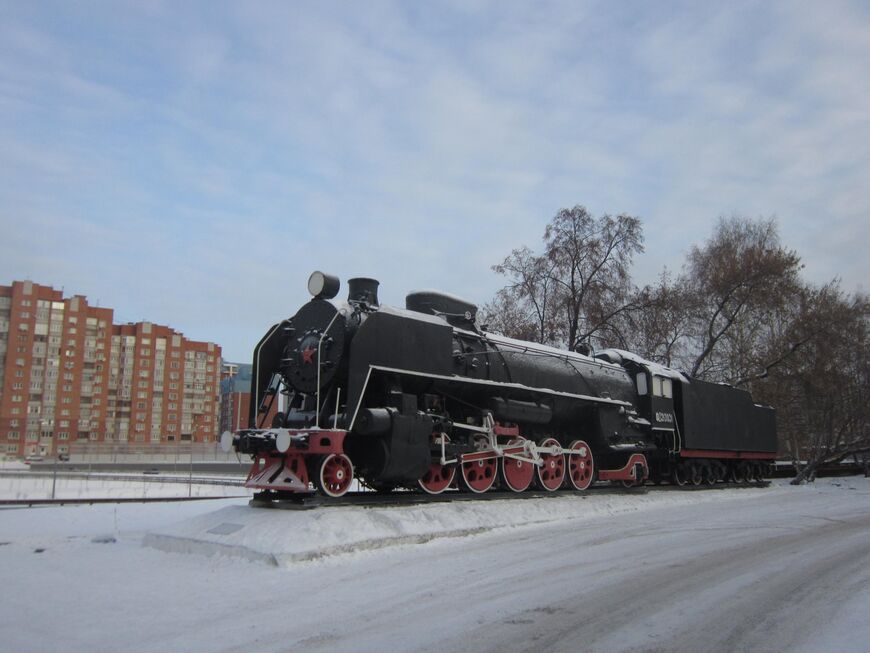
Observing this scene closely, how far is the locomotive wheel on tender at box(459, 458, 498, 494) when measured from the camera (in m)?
11.0

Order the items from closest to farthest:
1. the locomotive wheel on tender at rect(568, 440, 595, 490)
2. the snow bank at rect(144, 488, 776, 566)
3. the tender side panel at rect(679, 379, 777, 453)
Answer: the snow bank at rect(144, 488, 776, 566)
the locomotive wheel on tender at rect(568, 440, 595, 490)
the tender side panel at rect(679, 379, 777, 453)

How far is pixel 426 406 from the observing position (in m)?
10.3

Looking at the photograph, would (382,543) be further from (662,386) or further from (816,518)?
(662,386)

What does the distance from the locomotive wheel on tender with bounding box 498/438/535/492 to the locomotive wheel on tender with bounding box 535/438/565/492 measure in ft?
1.12

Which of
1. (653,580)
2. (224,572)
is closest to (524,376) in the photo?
(653,580)

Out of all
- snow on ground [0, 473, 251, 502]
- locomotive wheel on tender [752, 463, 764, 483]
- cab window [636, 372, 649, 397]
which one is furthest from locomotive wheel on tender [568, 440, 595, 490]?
snow on ground [0, 473, 251, 502]

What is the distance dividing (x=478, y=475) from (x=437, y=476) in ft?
3.13

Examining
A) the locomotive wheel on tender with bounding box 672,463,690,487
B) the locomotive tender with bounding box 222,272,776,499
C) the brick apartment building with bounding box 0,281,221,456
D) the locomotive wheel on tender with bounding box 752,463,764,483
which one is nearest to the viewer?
the locomotive tender with bounding box 222,272,776,499

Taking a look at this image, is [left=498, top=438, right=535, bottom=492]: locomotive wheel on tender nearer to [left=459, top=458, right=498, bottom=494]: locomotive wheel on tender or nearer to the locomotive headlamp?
[left=459, top=458, right=498, bottom=494]: locomotive wheel on tender

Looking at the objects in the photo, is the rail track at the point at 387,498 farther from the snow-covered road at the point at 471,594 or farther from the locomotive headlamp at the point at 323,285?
the locomotive headlamp at the point at 323,285

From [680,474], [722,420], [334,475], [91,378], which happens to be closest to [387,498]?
[334,475]

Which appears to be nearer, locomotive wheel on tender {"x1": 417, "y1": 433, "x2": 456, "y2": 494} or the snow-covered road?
the snow-covered road

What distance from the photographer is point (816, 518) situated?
11398mm

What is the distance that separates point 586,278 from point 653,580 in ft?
75.2
